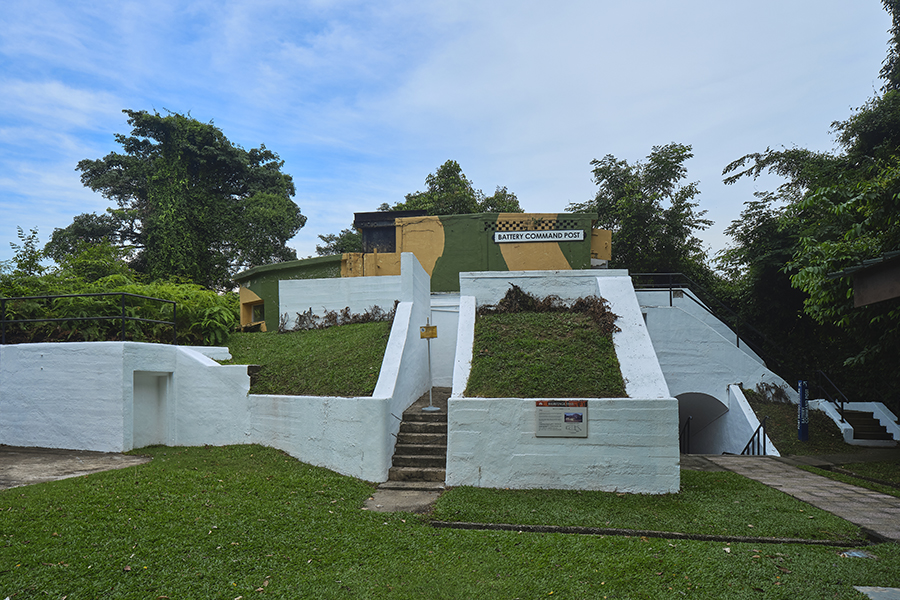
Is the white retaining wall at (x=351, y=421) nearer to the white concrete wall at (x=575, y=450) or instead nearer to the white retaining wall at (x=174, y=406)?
the white retaining wall at (x=174, y=406)

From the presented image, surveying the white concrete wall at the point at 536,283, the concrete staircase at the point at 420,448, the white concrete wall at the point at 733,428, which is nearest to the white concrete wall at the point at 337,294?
the white concrete wall at the point at 536,283

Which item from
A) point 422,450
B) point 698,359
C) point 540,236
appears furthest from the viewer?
point 540,236

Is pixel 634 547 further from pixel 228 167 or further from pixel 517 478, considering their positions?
pixel 228 167

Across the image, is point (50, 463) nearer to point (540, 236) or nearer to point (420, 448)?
point (420, 448)

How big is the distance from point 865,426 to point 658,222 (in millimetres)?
10241

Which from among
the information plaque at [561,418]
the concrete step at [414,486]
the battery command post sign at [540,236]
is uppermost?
the battery command post sign at [540,236]

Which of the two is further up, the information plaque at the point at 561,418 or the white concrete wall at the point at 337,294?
the white concrete wall at the point at 337,294

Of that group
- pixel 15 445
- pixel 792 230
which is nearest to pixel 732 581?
pixel 15 445

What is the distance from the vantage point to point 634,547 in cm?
471

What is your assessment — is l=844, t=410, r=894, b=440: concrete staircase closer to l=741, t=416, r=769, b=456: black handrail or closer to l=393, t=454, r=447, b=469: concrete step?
l=741, t=416, r=769, b=456: black handrail

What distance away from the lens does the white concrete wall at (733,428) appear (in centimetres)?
1166

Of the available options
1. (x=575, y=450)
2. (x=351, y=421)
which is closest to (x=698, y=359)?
(x=575, y=450)

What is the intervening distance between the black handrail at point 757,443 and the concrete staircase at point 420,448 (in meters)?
7.37

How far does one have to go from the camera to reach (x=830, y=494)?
22.6 feet
